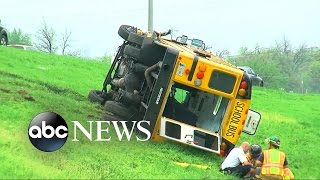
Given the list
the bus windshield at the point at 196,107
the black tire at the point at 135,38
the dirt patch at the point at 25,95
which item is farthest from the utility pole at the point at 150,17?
the bus windshield at the point at 196,107

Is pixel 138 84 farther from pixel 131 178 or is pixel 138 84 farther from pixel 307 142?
pixel 307 142

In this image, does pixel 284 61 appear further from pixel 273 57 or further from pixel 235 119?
pixel 235 119

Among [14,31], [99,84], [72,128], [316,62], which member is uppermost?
[72,128]

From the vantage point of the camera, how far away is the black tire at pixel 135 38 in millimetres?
13647

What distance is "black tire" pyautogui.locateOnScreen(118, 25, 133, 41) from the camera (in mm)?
15016

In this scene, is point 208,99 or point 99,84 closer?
point 208,99

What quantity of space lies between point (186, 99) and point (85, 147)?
3248mm

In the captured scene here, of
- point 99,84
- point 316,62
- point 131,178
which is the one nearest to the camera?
point 131,178

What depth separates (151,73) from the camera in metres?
12.0

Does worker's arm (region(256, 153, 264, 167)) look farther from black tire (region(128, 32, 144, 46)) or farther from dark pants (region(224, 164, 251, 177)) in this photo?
black tire (region(128, 32, 144, 46))

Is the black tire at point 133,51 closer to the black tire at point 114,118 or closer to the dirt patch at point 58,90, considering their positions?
the black tire at point 114,118

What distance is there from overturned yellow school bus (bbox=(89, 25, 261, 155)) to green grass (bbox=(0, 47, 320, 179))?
1.30 ft

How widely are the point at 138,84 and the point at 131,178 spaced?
156 inches

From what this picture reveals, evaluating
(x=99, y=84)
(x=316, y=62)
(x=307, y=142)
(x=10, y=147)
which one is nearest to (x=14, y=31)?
(x=316, y=62)
